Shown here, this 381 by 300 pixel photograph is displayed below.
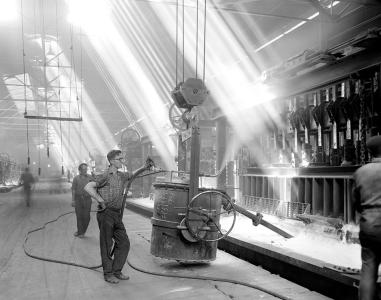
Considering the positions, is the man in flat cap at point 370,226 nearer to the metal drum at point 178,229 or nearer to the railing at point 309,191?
the metal drum at point 178,229

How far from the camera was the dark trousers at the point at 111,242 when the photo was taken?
5.39 meters

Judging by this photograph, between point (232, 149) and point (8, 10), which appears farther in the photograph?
point (232, 149)

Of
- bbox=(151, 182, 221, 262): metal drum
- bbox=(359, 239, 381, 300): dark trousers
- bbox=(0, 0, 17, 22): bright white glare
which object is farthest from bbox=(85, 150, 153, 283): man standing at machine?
bbox=(0, 0, 17, 22): bright white glare

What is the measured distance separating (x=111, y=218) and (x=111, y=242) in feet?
1.06

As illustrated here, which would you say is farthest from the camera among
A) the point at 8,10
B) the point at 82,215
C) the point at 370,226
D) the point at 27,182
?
the point at 27,182

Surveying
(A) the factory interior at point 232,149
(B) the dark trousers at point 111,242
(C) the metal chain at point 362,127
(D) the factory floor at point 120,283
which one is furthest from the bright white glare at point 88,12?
(B) the dark trousers at point 111,242

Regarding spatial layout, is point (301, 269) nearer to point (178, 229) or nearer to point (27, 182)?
point (178, 229)

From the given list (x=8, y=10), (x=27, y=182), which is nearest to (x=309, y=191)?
(x=8, y=10)

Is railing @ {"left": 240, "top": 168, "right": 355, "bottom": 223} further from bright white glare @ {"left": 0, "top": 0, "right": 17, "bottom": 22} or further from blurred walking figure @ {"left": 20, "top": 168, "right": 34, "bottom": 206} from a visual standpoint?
blurred walking figure @ {"left": 20, "top": 168, "right": 34, "bottom": 206}

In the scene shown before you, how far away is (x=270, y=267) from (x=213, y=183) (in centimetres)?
814

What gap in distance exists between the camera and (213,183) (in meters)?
14.5

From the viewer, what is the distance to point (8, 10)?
13.2m

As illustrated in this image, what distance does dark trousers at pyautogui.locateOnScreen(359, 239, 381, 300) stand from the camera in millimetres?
3678

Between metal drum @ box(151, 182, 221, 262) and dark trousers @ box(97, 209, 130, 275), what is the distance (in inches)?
28.7
